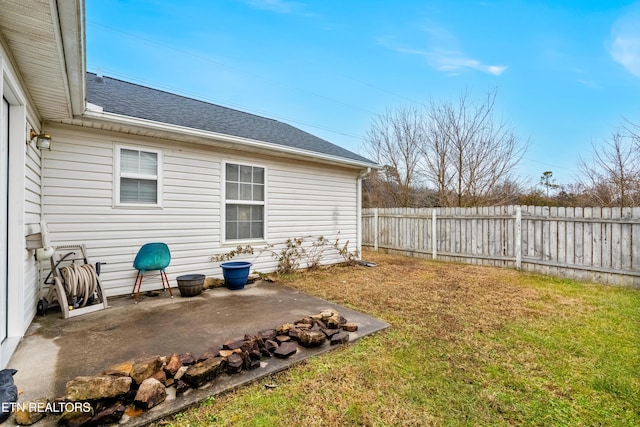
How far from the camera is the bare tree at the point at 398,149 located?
12.0 m

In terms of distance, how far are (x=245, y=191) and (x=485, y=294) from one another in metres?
4.55

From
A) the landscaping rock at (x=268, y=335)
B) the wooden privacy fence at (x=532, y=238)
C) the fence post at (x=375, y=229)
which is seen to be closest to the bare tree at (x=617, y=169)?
the wooden privacy fence at (x=532, y=238)

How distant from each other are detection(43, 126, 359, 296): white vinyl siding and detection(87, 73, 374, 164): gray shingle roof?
0.38 metres

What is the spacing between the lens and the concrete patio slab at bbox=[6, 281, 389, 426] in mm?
2034

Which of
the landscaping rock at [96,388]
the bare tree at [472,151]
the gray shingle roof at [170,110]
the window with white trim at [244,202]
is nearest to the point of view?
the landscaping rock at [96,388]

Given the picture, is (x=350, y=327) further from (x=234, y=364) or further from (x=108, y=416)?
(x=108, y=416)

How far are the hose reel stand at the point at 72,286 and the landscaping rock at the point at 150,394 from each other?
7.71ft

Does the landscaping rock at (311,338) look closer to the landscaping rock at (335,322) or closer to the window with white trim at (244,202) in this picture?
the landscaping rock at (335,322)

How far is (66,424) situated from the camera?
1612 mm

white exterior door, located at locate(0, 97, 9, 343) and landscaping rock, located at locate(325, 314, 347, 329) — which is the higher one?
white exterior door, located at locate(0, 97, 9, 343)

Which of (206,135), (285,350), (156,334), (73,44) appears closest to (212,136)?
(206,135)

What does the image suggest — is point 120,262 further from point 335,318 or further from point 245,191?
point 335,318

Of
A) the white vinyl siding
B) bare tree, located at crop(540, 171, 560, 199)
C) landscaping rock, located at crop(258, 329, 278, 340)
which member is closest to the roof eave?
the white vinyl siding

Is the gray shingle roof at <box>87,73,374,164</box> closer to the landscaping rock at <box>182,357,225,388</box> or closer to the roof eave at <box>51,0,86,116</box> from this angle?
the roof eave at <box>51,0,86,116</box>
